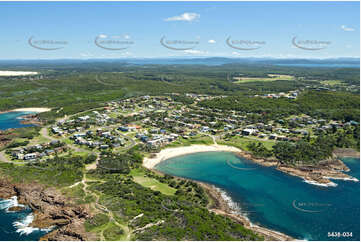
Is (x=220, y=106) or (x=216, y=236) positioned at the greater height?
(x=220, y=106)

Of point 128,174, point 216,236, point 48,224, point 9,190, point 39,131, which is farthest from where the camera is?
point 39,131

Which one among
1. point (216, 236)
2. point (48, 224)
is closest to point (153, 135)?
point (48, 224)

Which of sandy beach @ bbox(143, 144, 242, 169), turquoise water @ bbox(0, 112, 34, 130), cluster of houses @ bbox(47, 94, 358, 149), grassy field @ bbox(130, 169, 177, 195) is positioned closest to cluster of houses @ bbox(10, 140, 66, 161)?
cluster of houses @ bbox(47, 94, 358, 149)

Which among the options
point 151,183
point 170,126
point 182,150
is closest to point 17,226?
point 151,183

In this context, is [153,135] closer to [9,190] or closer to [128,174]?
[128,174]

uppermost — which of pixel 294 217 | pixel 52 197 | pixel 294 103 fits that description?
pixel 294 103

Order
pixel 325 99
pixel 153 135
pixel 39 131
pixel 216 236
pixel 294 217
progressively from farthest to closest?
1. pixel 325 99
2. pixel 39 131
3. pixel 153 135
4. pixel 294 217
5. pixel 216 236

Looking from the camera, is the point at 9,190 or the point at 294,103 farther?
the point at 294,103
